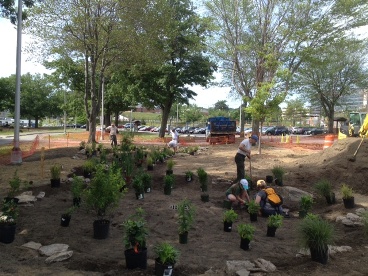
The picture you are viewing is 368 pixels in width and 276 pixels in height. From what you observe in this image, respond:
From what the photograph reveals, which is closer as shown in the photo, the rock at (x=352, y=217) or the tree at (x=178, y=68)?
the rock at (x=352, y=217)

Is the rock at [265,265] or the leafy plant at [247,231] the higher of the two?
the leafy plant at [247,231]

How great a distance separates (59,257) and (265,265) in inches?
112

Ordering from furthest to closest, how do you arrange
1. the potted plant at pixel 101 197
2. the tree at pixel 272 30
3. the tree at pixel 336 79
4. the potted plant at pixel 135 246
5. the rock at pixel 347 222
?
the tree at pixel 336 79 → the tree at pixel 272 30 → the rock at pixel 347 222 → the potted plant at pixel 101 197 → the potted plant at pixel 135 246

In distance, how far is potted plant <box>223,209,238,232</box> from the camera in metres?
6.67

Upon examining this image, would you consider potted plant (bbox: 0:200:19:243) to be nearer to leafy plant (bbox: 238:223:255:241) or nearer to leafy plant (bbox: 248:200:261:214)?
leafy plant (bbox: 238:223:255:241)

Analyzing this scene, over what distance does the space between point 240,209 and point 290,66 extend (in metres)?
19.3

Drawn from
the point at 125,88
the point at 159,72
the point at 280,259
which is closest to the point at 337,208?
the point at 280,259

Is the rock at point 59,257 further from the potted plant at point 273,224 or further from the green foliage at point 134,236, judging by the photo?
the potted plant at point 273,224

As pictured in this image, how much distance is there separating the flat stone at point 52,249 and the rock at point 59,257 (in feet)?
0.41

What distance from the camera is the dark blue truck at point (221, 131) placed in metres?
29.5

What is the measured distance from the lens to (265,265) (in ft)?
16.2

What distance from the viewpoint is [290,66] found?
25.6 meters

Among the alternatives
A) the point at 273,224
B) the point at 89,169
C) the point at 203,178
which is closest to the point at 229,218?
the point at 273,224

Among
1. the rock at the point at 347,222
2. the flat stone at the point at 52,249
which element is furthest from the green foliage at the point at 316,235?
the flat stone at the point at 52,249
